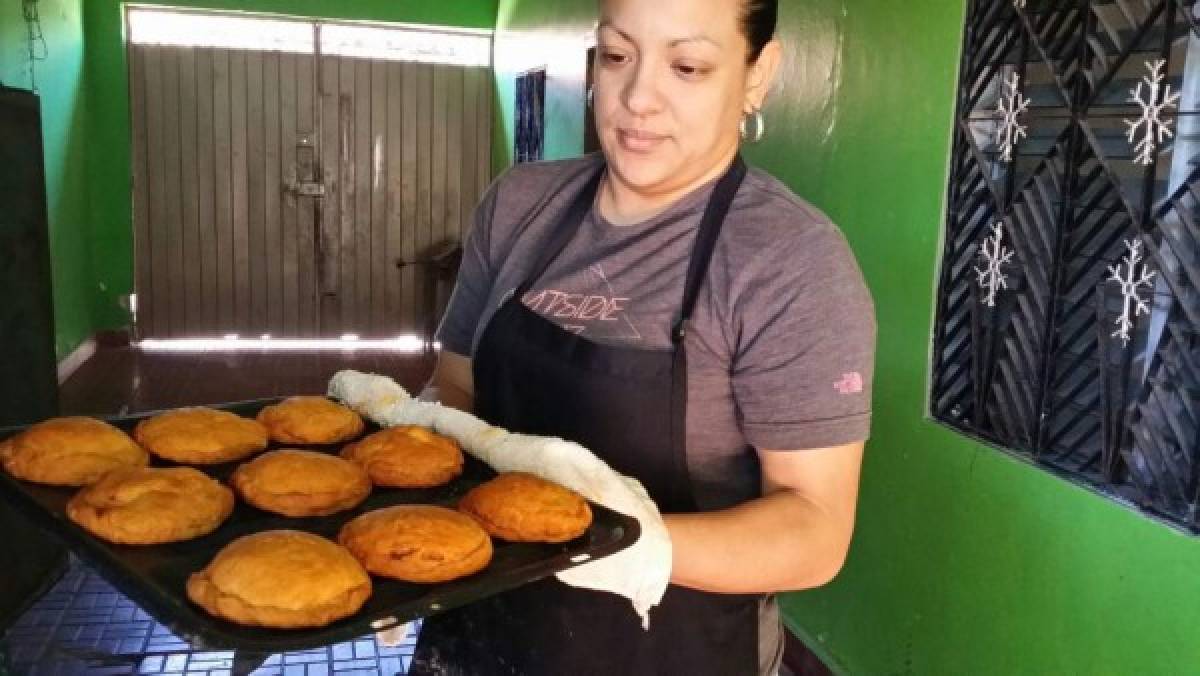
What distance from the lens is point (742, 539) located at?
1146mm

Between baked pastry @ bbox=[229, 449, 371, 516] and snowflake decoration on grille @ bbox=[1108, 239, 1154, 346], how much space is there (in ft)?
4.75

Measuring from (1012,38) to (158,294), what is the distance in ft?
24.2

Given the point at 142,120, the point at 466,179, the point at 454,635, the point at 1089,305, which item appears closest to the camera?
the point at 454,635

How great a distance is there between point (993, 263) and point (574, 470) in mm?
1430

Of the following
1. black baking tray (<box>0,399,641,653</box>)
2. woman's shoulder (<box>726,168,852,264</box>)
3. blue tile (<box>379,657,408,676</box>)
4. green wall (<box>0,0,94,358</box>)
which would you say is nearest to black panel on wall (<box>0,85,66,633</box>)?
blue tile (<box>379,657,408,676</box>)

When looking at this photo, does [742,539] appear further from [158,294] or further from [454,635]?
[158,294]

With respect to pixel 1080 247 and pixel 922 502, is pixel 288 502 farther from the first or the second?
pixel 922 502

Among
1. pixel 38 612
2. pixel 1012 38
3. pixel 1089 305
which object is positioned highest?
pixel 1012 38

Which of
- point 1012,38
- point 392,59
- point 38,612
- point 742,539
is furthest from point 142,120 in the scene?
point 742,539

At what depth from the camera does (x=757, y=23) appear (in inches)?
50.3

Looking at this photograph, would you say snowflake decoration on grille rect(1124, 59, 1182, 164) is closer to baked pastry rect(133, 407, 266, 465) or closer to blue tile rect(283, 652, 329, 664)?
baked pastry rect(133, 407, 266, 465)

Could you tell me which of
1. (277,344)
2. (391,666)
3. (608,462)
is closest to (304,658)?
(391,666)

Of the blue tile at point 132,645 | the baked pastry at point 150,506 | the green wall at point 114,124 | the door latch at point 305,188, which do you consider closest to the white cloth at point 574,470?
the baked pastry at point 150,506

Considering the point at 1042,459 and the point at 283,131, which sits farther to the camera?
the point at 283,131
